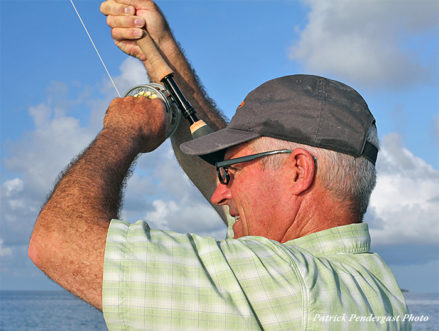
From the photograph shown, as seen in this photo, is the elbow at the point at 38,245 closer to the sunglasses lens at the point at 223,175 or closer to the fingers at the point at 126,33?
the sunglasses lens at the point at 223,175

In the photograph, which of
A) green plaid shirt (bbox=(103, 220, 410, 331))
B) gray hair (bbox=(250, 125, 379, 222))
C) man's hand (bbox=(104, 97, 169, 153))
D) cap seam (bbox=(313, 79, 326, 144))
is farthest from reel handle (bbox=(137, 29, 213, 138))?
green plaid shirt (bbox=(103, 220, 410, 331))

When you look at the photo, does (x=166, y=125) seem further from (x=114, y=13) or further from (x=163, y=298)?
(x=163, y=298)

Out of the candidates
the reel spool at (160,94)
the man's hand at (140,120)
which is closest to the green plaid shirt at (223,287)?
the man's hand at (140,120)

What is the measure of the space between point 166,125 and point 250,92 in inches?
22.0

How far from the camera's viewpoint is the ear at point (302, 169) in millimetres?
2365

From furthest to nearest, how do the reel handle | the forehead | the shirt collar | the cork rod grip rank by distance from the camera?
the cork rod grip → the reel handle → the forehead → the shirt collar

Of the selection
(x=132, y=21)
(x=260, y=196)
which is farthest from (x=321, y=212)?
(x=132, y=21)

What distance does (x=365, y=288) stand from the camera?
2.16 meters

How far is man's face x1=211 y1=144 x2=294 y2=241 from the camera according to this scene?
96.7 inches

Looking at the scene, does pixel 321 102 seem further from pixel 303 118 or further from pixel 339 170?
pixel 339 170

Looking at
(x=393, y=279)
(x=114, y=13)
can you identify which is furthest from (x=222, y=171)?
(x=114, y=13)

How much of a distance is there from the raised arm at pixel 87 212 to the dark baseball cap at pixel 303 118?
0.33m

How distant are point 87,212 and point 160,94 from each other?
3.94ft

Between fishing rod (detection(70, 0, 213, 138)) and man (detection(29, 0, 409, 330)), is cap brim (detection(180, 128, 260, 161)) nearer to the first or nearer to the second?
man (detection(29, 0, 409, 330))
